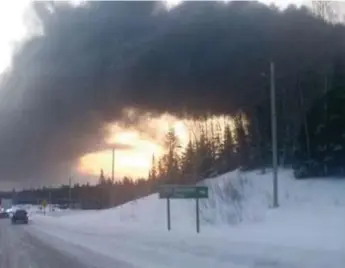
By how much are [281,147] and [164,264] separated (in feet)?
137

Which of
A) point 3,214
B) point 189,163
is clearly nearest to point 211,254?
point 189,163

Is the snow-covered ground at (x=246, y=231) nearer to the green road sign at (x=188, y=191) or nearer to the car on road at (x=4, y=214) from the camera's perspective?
the green road sign at (x=188, y=191)

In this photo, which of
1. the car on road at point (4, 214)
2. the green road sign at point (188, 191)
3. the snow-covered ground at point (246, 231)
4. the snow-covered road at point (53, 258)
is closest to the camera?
the snow-covered ground at point (246, 231)

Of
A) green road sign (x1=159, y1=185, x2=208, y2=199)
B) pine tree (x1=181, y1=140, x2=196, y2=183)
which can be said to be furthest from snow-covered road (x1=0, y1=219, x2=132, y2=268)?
pine tree (x1=181, y1=140, x2=196, y2=183)

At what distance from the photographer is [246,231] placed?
31.4 m

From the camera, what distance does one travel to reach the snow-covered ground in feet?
67.5

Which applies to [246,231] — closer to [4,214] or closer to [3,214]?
[4,214]

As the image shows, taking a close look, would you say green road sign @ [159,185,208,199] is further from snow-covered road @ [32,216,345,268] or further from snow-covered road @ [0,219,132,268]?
snow-covered road @ [0,219,132,268]

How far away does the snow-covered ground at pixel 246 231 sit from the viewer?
20.6m

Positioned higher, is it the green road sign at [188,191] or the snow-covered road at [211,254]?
the green road sign at [188,191]

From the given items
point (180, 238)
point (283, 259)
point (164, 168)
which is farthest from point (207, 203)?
point (164, 168)

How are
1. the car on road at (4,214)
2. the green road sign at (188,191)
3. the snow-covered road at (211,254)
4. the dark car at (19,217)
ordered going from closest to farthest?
the snow-covered road at (211,254) → the green road sign at (188,191) → the dark car at (19,217) → the car on road at (4,214)

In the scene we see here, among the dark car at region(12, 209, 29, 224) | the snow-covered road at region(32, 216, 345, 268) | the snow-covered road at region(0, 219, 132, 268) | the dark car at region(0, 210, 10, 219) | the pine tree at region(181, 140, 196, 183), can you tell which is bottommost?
the snow-covered road at region(0, 219, 132, 268)

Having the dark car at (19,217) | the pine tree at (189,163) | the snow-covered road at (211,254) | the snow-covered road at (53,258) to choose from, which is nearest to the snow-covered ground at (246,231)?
the snow-covered road at (211,254)
